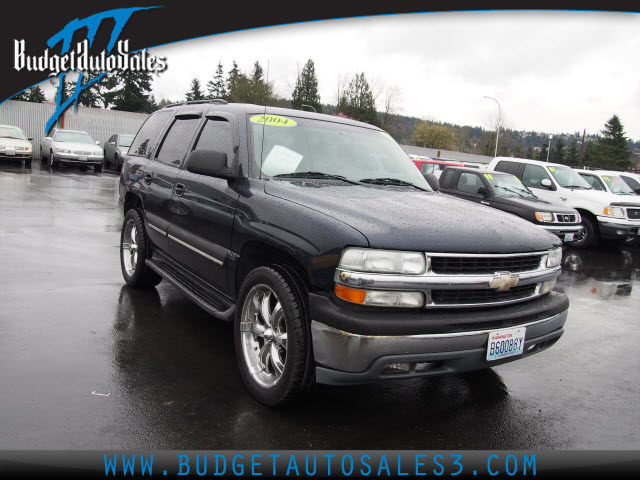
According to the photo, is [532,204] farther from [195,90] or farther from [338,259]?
[195,90]

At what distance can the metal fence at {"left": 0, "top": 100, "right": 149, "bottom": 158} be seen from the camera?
99.1 ft

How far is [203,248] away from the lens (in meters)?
4.06

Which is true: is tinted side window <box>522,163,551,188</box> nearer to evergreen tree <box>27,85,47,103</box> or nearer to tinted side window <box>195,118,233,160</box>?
tinted side window <box>195,118,233,160</box>

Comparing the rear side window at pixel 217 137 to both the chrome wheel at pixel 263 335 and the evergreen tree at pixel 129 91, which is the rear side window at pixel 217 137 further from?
the evergreen tree at pixel 129 91

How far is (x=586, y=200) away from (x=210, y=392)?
441 inches

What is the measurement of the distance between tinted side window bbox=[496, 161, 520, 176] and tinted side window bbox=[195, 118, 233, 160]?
10758 mm

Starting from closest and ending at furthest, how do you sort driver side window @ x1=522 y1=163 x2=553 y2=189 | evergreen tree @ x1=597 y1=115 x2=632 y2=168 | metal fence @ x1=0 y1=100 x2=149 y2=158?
driver side window @ x1=522 y1=163 x2=553 y2=189 < metal fence @ x1=0 y1=100 x2=149 y2=158 < evergreen tree @ x1=597 y1=115 x2=632 y2=168

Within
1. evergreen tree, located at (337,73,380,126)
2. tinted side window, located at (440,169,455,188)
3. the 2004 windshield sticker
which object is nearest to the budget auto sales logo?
tinted side window, located at (440,169,455,188)

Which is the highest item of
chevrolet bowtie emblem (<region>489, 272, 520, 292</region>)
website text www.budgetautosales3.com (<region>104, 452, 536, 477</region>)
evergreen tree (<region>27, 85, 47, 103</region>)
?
evergreen tree (<region>27, 85, 47, 103</region>)

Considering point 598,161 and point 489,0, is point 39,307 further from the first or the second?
point 598,161

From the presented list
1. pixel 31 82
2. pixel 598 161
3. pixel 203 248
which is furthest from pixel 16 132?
pixel 598 161

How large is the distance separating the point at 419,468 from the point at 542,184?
36.6 feet

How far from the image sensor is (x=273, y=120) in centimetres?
417

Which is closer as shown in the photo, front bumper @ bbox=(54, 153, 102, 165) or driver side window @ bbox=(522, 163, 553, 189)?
driver side window @ bbox=(522, 163, 553, 189)
